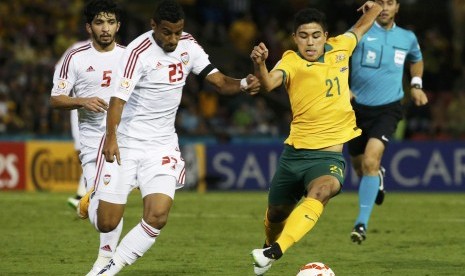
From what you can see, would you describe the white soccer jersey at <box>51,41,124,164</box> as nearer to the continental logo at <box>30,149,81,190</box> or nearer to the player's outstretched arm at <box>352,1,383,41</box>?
the player's outstretched arm at <box>352,1,383,41</box>

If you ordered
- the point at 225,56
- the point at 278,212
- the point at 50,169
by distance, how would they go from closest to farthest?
the point at 278,212 < the point at 50,169 < the point at 225,56

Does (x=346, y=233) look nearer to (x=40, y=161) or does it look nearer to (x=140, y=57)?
(x=140, y=57)

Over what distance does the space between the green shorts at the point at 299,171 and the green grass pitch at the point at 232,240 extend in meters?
0.86

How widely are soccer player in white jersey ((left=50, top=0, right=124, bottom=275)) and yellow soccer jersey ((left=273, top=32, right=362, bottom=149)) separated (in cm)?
201

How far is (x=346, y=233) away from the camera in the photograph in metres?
13.6

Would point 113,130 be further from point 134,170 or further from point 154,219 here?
point 154,219

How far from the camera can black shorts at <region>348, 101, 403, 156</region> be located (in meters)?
12.7

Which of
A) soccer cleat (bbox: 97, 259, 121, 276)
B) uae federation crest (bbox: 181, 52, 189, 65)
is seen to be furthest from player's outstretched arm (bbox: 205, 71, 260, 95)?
soccer cleat (bbox: 97, 259, 121, 276)

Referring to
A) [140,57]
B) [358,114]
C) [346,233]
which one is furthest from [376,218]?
[140,57]

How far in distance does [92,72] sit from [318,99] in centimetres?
259

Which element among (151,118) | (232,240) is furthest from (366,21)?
(232,240)

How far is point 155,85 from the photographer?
9164 mm

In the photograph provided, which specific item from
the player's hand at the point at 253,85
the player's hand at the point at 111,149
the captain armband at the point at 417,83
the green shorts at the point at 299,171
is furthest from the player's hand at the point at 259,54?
the captain armband at the point at 417,83

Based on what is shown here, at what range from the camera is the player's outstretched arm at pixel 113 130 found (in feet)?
28.6
